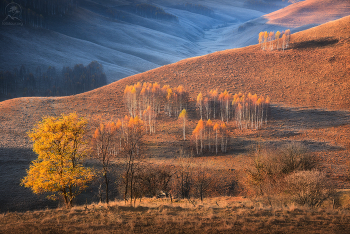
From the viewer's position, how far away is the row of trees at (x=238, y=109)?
71812mm

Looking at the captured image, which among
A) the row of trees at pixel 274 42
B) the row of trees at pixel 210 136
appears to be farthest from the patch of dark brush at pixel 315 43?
the row of trees at pixel 210 136

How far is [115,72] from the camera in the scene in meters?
196

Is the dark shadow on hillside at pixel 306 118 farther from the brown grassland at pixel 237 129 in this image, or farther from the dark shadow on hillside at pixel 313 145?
the dark shadow on hillside at pixel 313 145

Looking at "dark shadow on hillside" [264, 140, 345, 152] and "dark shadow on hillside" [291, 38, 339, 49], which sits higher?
"dark shadow on hillside" [291, 38, 339, 49]

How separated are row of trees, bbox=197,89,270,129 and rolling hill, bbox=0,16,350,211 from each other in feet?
13.1

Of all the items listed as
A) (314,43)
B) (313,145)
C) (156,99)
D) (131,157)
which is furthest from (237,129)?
(314,43)

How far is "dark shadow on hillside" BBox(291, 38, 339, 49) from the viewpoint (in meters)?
108

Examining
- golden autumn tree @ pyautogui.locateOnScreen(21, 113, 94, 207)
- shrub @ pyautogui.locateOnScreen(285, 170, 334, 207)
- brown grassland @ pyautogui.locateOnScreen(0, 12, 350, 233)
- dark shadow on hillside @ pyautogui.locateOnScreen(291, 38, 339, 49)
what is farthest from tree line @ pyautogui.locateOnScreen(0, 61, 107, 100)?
shrub @ pyautogui.locateOnScreen(285, 170, 334, 207)

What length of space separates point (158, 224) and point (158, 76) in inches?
3614

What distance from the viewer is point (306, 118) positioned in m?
73.7

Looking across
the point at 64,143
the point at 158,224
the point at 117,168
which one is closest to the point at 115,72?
the point at 117,168

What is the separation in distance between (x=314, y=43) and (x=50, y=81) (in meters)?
165

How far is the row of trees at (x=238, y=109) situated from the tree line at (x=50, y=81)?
115 meters

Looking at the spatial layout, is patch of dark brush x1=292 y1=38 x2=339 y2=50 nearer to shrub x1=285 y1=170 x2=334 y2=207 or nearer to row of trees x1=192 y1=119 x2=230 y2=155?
row of trees x1=192 y1=119 x2=230 y2=155
